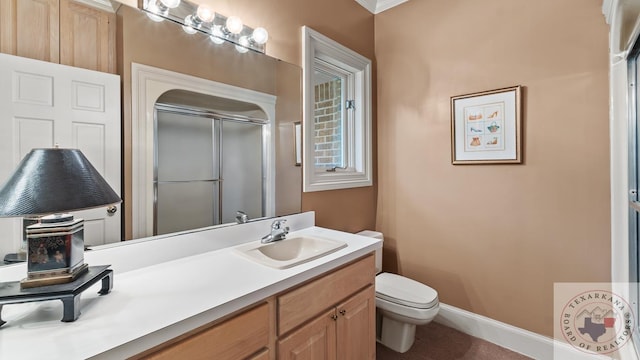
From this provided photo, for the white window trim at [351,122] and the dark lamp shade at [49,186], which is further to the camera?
the white window trim at [351,122]

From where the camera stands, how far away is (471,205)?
204 cm

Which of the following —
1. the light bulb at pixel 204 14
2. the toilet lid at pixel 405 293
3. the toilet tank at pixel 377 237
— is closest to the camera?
the light bulb at pixel 204 14

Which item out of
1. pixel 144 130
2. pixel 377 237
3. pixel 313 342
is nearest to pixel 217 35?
pixel 144 130

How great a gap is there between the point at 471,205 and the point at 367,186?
2.63 ft

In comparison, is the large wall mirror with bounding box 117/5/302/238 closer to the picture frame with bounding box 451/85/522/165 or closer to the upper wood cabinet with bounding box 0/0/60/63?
the upper wood cabinet with bounding box 0/0/60/63

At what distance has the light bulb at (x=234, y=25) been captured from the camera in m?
1.48

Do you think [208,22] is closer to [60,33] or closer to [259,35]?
[259,35]

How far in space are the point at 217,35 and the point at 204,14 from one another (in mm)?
108

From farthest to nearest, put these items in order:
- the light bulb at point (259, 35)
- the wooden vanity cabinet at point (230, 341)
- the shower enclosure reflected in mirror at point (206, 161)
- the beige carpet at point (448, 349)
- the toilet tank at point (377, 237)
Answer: the toilet tank at point (377, 237)
the beige carpet at point (448, 349)
the light bulb at point (259, 35)
the shower enclosure reflected in mirror at point (206, 161)
the wooden vanity cabinet at point (230, 341)

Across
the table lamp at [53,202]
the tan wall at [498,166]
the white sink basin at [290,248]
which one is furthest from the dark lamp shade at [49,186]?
the tan wall at [498,166]

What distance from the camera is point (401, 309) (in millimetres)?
1718

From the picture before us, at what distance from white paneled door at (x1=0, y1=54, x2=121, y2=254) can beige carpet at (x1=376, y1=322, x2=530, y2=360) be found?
179 centimetres

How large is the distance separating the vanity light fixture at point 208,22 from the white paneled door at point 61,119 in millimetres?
401

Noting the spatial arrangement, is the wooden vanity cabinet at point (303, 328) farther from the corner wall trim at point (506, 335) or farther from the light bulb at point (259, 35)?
the light bulb at point (259, 35)
